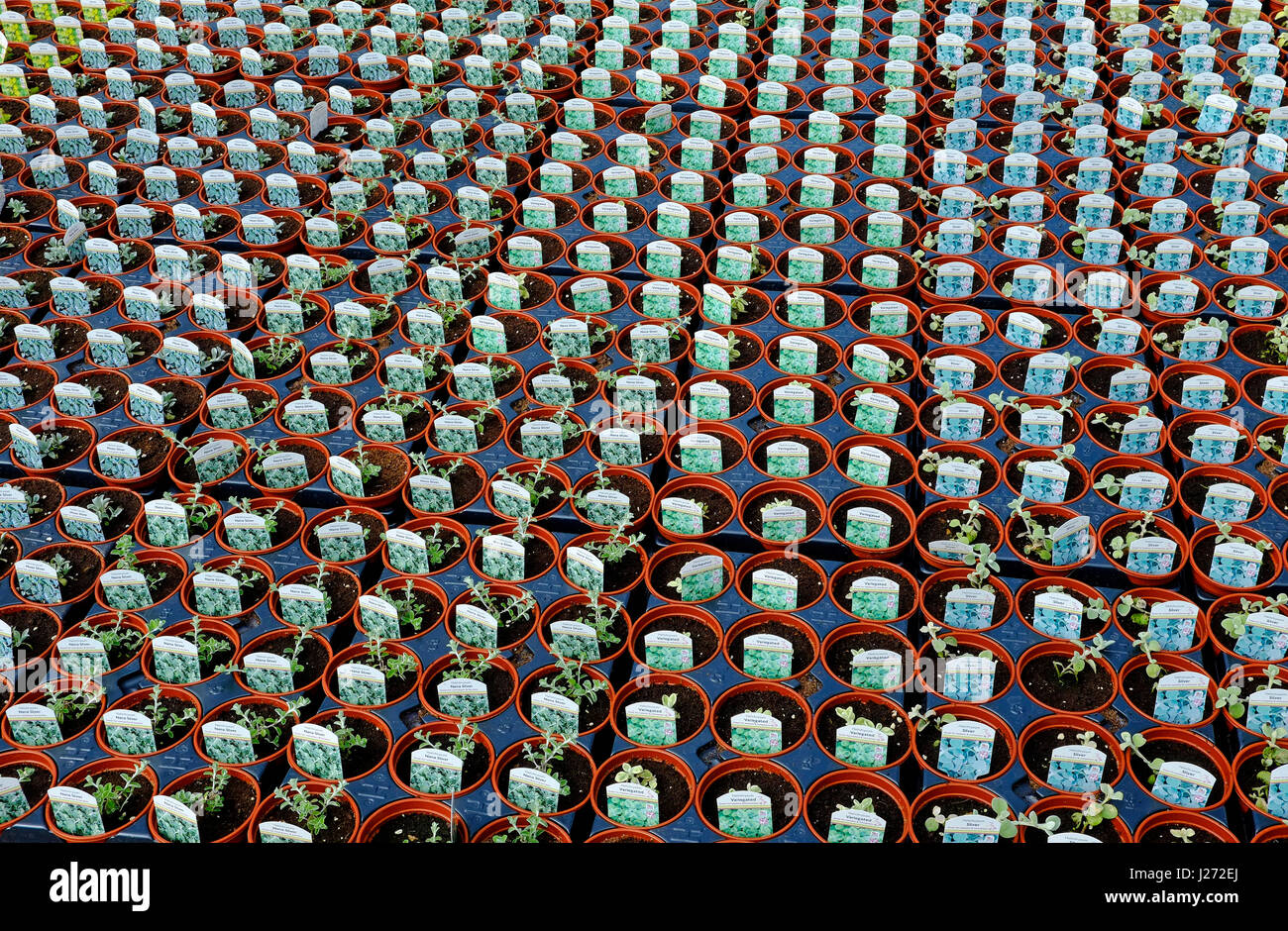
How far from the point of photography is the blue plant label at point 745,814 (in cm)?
475

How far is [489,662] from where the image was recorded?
548 cm

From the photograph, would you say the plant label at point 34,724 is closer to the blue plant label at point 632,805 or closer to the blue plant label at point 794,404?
the blue plant label at point 632,805

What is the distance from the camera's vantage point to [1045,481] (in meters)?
6.03

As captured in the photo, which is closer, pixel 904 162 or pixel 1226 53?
pixel 904 162

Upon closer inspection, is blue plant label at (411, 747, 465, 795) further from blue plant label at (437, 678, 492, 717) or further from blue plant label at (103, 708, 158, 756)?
blue plant label at (103, 708, 158, 756)

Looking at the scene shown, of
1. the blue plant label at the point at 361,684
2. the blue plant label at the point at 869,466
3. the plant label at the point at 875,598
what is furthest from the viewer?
the blue plant label at the point at 869,466

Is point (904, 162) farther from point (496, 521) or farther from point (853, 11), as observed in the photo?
point (496, 521)

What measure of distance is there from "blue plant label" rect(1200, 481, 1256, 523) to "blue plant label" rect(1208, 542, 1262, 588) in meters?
0.27

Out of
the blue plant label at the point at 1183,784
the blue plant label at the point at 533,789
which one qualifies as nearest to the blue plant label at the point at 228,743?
the blue plant label at the point at 533,789

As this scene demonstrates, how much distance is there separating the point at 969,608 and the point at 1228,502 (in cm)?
156

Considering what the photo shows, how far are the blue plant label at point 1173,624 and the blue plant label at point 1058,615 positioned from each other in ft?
1.09

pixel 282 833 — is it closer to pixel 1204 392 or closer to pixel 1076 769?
Result: pixel 1076 769
